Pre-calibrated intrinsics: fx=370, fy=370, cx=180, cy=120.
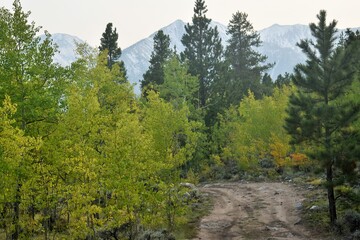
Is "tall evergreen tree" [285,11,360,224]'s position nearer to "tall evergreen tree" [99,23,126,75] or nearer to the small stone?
the small stone

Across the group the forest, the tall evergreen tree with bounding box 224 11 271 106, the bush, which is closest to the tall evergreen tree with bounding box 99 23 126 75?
the forest

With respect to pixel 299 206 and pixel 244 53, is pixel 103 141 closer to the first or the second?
pixel 299 206

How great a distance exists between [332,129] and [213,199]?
13.7m

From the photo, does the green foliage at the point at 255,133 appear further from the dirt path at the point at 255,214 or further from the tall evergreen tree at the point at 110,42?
the tall evergreen tree at the point at 110,42

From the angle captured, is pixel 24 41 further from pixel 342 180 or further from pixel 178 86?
pixel 178 86

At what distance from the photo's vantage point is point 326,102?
2167cm

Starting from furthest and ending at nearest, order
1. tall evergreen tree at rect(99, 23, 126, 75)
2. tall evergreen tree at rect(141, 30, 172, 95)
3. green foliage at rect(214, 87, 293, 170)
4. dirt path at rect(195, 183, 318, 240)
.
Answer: tall evergreen tree at rect(141, 30, 172, 95) → tall evergreen tree at rect(99, 23, 126, 75) → green foliage at rect(214, 87, 293, 170) → dirt path at rect(195, 183, 318, 240)

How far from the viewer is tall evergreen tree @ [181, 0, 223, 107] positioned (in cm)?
5066

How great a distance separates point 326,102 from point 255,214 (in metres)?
9.35

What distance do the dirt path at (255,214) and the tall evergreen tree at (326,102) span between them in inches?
124

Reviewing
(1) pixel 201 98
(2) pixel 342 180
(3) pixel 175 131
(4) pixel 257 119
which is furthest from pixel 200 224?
(1) pixel 201 98

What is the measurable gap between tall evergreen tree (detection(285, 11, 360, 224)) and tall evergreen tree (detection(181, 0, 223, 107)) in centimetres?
2829

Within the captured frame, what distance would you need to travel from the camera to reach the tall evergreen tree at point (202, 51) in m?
50.7

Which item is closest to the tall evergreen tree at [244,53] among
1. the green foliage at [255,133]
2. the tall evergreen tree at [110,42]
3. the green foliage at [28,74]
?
the green foliage at [255,133]
